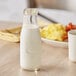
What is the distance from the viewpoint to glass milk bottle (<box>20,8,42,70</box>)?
101cm

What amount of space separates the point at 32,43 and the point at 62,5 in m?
2.02

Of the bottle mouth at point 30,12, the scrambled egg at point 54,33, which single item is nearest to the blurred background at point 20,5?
the scrambled egg at point 54,33

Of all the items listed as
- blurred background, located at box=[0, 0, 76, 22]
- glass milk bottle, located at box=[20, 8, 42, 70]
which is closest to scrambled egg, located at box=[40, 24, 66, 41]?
glass milk bottle, located at box=[20, 8, 42, 70]

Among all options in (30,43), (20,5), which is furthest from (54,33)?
(20,5)

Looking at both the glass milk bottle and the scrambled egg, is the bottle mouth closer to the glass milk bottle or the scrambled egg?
the glass milk bottle

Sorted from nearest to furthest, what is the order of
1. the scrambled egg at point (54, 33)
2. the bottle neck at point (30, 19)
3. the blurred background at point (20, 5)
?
the bottle neck at point (30, 19), the scrambled egg at point (54, 33), the blurred background at point (20, 5)

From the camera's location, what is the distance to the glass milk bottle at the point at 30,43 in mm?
1013

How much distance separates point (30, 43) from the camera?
1016 millimetres

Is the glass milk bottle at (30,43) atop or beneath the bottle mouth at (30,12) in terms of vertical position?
beneath

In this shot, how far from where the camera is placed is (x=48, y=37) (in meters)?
1.37

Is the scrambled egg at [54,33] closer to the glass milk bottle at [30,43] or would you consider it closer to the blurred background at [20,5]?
the glass milk bottle at [30,43]

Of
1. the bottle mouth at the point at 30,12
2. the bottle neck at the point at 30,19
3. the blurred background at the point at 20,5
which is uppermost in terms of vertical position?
the bottle mouth at the point at 30,12

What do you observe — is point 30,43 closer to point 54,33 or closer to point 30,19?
point 30,19

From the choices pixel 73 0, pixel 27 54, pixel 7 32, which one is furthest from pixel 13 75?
pixel 73 0
